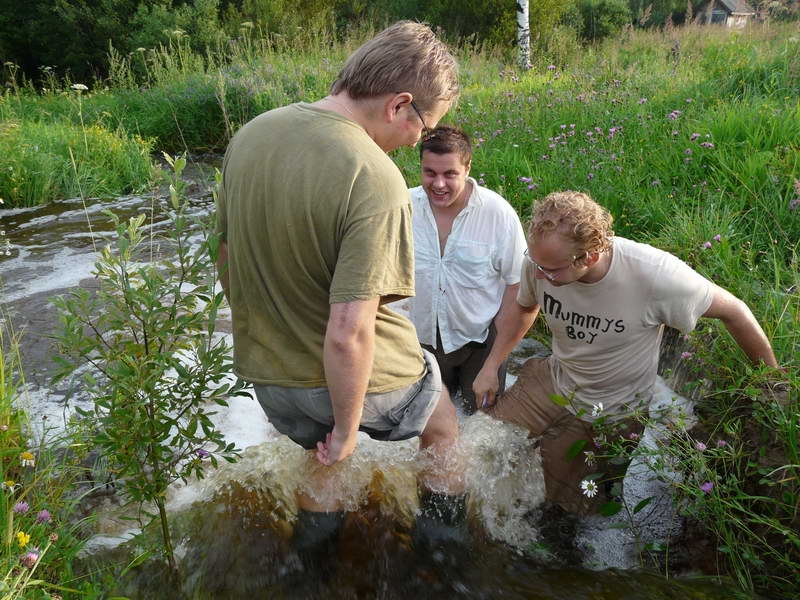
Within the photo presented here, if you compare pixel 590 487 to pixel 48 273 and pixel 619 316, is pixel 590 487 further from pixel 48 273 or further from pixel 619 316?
pixel 48 273

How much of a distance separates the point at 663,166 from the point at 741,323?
9.79 feet

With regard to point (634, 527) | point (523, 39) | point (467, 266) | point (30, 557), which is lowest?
point (634, 527)

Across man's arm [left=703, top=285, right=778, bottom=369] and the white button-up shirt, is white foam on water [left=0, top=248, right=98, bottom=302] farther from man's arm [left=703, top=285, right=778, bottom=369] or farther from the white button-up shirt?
man's arm [left=703, top=285, right=778, bottom=369]

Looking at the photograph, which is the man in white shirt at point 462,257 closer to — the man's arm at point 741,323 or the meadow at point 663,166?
the meadow at point 663,166

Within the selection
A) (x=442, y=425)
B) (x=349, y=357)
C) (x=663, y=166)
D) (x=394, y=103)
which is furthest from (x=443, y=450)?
(x=663, y=166)

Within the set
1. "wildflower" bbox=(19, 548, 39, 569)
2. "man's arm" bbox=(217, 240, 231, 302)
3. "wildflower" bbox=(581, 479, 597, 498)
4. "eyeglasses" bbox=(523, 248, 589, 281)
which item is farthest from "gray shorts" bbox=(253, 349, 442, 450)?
"wildflower" bbox=(19, 548, 39, 569)

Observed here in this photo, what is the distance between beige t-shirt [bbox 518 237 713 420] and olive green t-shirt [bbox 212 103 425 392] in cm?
109

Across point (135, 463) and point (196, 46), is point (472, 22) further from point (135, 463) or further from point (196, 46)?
point (135, 463)

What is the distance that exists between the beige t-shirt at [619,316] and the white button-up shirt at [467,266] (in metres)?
0.65

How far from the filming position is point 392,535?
3133 mm

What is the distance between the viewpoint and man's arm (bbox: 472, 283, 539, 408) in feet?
10.7

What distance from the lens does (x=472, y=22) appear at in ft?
64.7

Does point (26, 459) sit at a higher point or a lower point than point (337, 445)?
lower

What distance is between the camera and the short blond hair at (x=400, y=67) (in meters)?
2.05
